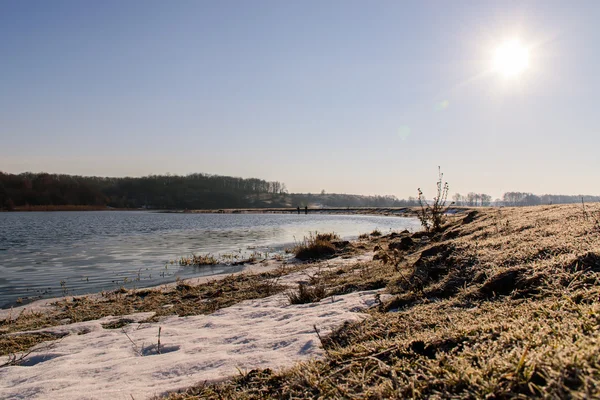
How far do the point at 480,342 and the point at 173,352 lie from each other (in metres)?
3.17

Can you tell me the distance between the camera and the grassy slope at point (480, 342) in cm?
158

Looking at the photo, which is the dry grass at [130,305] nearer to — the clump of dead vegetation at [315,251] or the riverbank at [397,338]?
the riverbank at [397,338]

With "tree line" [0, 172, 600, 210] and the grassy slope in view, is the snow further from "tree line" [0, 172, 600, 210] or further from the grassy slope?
"tree line" [0, 172, 600, 210]

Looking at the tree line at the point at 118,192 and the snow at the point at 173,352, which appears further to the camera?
the tree line at the point at 118,192

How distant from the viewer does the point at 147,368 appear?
130 inches

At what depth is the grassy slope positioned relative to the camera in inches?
62.1

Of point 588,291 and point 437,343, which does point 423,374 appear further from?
point 588,291

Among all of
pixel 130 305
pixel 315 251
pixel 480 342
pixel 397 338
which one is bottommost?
pixel 130 305

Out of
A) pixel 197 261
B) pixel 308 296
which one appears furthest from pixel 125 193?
pixel 308 296

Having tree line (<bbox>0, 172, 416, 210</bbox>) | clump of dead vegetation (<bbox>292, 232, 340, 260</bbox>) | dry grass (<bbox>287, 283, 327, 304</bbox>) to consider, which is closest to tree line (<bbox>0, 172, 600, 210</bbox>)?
tree line (<bbox>0, 172, 416, 210</bbox>)

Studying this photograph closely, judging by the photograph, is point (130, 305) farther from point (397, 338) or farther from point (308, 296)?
point (397, 338)

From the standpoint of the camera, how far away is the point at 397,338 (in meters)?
2.62

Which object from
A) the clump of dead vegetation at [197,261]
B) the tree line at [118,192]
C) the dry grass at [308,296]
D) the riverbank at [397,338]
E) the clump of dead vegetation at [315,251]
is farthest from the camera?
the tree line at [118,192]

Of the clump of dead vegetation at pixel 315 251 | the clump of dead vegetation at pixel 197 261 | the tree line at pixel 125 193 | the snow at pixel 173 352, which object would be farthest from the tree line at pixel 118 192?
the snow at pixel 173 352
